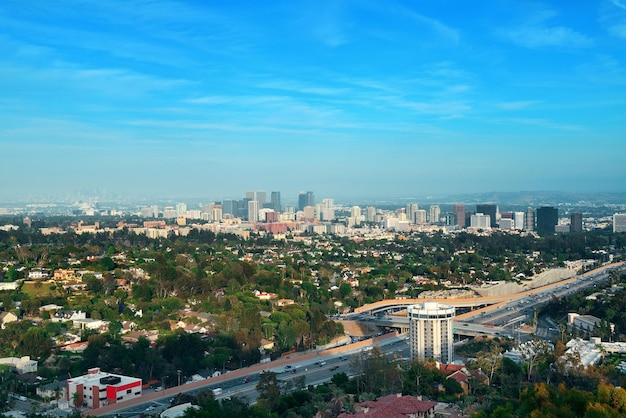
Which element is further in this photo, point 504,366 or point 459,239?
point 459,239

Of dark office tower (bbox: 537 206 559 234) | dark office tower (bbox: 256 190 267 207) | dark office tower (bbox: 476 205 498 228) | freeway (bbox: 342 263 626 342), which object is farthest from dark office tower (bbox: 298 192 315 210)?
freeway (bbox: 342 263 626 342)

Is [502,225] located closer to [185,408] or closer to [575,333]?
[575,333]

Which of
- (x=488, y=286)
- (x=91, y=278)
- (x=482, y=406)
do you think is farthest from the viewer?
(x=488, y=286)

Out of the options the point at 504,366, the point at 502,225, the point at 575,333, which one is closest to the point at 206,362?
the point at 504,366

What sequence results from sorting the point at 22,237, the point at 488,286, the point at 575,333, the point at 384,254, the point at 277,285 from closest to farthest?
the point at 575,333
the point at 277,285
the point at 488,286
the point at 22,237
the point at 384,254

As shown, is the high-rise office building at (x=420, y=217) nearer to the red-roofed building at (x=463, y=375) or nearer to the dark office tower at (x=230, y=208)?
the dark office tower at (x=230, y=208)

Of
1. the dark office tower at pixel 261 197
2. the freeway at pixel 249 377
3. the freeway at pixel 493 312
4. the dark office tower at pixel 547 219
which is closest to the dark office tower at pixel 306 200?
the dark office tower at pixel 261 197

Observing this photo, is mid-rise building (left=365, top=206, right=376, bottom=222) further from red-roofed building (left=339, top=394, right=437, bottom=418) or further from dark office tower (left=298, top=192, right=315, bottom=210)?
red-roofed building (left=339, top=394, right=437, bottom=418)
